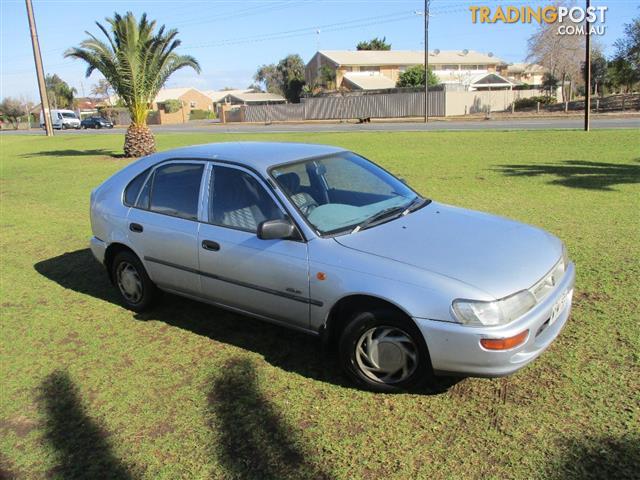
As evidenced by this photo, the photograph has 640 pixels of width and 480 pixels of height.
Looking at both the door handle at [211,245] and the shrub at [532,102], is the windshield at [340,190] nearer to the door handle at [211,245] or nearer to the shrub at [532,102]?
the door handle at [211,245]

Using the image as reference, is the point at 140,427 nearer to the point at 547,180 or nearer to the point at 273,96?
the point at 547,180

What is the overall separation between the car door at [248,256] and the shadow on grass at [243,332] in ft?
1.18

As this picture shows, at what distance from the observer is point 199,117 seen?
81.3m

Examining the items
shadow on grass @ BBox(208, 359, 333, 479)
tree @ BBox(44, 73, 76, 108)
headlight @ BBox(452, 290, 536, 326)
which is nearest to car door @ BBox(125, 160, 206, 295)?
shadow on grass @ BBox(208, 359, 333, 479)

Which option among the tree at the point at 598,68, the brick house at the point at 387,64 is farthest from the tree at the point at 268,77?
the tree at the point at 598,68

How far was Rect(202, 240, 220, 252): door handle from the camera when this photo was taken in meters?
4.23

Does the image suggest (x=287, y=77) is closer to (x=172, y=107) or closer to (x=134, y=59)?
(x=172, y=107)

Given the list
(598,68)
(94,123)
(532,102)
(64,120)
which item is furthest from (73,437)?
(598,68)

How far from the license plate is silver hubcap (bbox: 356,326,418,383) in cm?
90

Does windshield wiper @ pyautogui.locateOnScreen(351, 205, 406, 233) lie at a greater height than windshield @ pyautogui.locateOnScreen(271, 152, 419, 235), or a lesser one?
lesser

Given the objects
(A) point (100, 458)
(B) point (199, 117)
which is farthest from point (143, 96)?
(B) point (199, 117)

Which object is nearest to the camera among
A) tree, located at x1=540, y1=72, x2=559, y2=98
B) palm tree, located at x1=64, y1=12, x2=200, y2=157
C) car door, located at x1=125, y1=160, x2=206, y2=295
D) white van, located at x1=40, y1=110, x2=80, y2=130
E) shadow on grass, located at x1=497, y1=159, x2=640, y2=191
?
car door, located at x1=125, y1=160, x2=206, y2=295

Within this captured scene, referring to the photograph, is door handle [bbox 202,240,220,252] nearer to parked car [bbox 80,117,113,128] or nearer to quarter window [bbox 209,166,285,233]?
quarter window [bbox 209,166,285,233]

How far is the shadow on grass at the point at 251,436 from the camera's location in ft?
9.53
